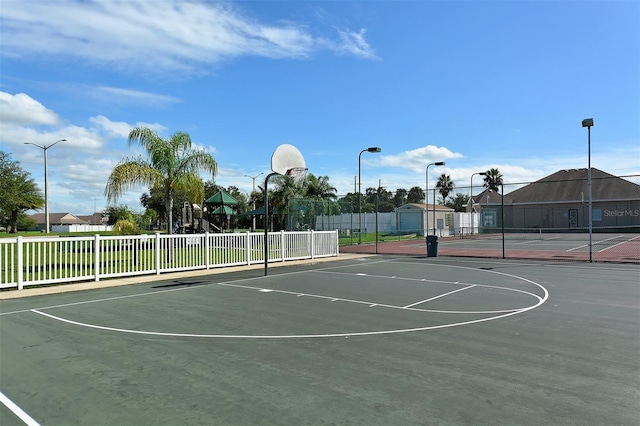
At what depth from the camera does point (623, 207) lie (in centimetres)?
4747

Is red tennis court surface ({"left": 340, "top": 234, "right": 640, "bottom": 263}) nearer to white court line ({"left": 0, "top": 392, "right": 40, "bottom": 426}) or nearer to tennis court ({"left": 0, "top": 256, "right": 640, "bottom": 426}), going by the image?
tennis court ({"left": 0, "top": 256, "right": 640, "bottom": 426})

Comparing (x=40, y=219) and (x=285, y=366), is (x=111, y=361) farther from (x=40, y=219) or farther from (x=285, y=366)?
(x=40, y=219)

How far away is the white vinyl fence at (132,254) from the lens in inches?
483

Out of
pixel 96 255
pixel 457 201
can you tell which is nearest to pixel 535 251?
pixel 96 255

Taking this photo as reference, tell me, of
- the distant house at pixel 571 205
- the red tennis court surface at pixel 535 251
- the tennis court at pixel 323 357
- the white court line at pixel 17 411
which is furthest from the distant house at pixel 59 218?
the white court line at pixel 17 411

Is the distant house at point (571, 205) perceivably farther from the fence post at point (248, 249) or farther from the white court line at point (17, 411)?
the white court line at point (17, 411)

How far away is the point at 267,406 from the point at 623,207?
54.5 metres

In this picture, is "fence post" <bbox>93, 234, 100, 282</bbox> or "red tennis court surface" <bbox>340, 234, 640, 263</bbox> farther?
"red tennis court surface" <bbox>340, 234, 640, 263</bbox>

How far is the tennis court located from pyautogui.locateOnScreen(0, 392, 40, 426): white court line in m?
0.02

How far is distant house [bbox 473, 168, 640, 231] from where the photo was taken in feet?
155

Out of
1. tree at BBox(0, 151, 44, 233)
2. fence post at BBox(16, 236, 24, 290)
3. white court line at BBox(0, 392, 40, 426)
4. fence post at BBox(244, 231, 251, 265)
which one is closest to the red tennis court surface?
fence post at BBox(244, 231, 251, 265)

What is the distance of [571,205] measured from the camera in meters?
51.4

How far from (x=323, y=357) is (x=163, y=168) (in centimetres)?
1553

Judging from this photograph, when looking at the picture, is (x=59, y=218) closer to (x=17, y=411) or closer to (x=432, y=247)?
(x=432, y=247)
